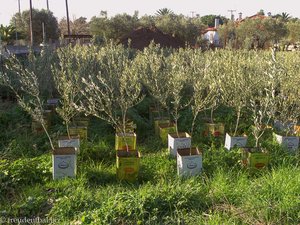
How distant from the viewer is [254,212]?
10.1ft

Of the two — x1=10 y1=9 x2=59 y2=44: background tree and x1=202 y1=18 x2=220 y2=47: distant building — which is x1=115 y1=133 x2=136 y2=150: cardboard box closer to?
x1=202 y1=18 x2=220 y2=47: distant building

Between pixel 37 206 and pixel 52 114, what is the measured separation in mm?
3133

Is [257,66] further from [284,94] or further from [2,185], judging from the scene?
[2,185]

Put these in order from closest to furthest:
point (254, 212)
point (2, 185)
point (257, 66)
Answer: point (254, 212)
point (2, 185)
point (257, 66)

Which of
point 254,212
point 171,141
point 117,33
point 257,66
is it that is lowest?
point 254,212

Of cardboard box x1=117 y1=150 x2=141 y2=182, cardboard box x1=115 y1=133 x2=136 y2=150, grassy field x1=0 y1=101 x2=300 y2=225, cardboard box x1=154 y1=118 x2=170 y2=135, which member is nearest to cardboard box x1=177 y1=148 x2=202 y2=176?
grassy field x1=0 y1=101 x2=300 y2=225

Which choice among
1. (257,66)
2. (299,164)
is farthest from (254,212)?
(257,66)

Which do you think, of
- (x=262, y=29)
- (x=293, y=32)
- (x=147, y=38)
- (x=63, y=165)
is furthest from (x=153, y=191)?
(x=293, y=32)

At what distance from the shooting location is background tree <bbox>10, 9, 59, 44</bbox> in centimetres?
2956

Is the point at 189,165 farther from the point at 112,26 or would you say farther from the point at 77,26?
the point at 77,26

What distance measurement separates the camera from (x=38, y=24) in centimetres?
2953

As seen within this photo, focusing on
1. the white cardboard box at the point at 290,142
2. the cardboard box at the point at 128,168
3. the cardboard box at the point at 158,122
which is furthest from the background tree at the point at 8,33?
the white cardboard box at the point at 290,142

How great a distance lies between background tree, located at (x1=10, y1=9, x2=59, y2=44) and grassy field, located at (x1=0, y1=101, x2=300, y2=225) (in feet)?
85.9

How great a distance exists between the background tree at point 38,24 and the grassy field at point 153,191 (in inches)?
1031
